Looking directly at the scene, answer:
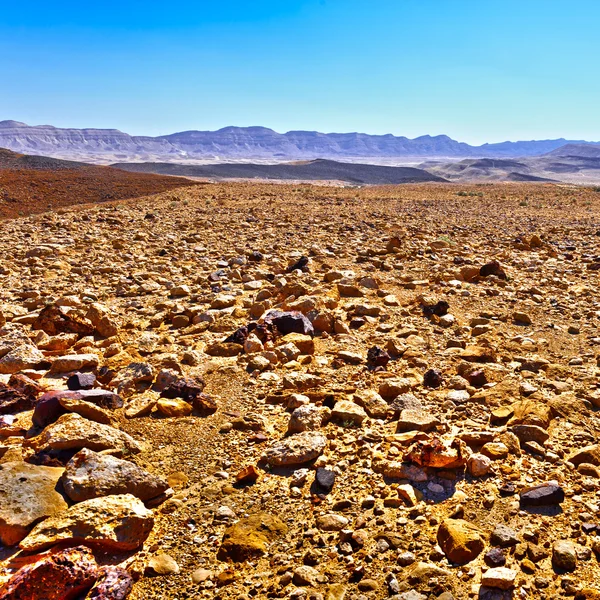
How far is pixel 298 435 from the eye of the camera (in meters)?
3.25

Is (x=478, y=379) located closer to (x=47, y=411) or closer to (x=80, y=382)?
(x=80, y=382)

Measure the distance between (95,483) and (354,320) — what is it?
331 cm

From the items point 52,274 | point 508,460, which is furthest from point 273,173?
point 508,460

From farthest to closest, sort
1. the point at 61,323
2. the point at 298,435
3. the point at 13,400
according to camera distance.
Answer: the point at 61,323
the point at 13,400
the point at 298,435

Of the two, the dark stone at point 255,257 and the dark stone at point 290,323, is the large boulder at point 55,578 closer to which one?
the dark stone at point 290,323

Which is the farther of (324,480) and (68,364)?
(68,364)

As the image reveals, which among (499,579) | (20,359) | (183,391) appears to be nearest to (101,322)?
(20,359)

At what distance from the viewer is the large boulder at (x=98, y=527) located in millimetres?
2262

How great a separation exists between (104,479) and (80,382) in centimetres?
128

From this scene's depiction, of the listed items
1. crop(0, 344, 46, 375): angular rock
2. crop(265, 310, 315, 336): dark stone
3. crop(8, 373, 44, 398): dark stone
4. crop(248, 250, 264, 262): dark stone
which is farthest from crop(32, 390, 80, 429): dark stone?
crop(248, 250, 264, 262): dark stone

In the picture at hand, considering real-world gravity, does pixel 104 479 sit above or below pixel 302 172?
below

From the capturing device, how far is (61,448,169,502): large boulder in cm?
256

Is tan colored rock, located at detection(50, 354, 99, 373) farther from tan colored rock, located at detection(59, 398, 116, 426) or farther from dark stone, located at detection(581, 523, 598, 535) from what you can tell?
dark stone, located at detection(581, 523, 598, 535)

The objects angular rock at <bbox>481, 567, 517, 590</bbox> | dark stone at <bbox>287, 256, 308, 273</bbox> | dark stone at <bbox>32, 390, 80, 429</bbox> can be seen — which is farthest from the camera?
dark stone at <bbox>287, 256, 308, 273</bbox>
